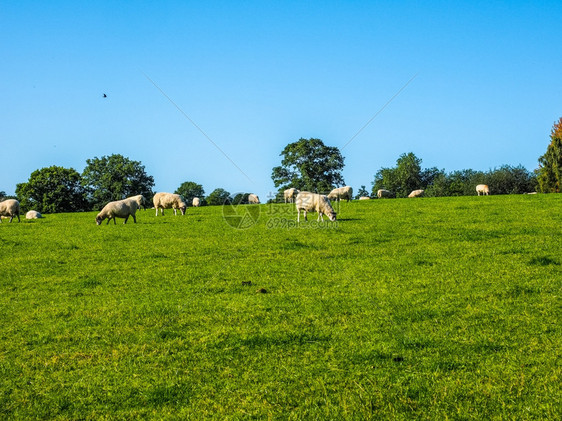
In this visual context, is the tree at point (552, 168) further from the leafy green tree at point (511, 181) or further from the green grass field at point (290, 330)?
the green grass field at point (290, 330)

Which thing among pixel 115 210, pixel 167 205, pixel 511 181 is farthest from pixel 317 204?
pixel 511 181

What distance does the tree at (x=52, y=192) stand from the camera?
8681 cm

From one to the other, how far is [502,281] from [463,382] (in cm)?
670

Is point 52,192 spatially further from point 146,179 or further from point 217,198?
point 217,198

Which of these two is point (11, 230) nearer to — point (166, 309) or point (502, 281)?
point (166, 309)

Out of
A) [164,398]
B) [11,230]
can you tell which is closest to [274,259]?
[164,398]

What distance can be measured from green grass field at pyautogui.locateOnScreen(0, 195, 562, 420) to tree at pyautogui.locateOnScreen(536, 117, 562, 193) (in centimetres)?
6127

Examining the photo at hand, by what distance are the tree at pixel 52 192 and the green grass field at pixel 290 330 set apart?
73.5m

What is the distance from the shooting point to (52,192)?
88.0 meters

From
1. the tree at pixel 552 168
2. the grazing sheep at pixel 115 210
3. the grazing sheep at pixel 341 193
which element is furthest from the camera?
the tree at pixel 552 168

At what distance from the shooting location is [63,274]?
16719 millimetres

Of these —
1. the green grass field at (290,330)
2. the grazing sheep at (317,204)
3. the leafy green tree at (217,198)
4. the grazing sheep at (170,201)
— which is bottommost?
the green grass field at (290,330)

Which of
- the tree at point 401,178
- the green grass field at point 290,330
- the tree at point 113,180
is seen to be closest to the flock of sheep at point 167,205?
the green grass field at point 290,330

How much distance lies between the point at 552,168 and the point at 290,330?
7790cm
